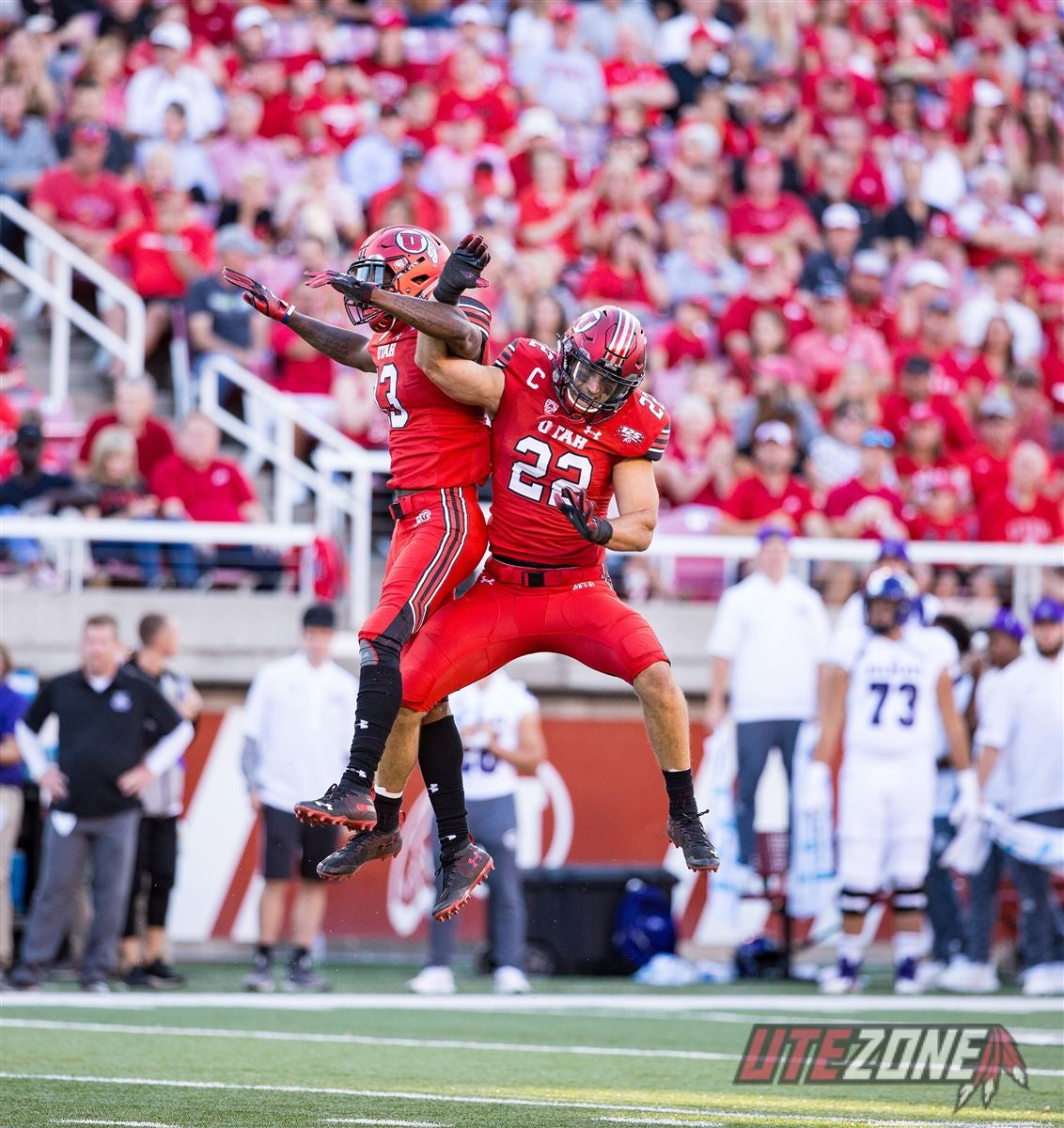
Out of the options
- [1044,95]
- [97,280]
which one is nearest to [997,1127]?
[97,280]

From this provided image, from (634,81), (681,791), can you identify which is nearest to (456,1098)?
(681,791)

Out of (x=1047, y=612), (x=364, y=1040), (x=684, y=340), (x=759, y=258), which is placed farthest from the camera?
(x=759, y=258)

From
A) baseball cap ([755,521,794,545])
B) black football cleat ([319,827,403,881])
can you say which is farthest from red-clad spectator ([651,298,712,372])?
black football cleat ([319,827,403,881])

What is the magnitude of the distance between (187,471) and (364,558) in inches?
46.7

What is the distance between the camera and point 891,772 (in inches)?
469

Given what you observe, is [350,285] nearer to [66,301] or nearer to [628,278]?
[66,301]

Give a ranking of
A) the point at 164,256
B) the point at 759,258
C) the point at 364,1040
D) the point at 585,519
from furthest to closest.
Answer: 1. the point at 759,258
2. the point at 164,256
3. the point at 364,1040
4. the point at 585,519

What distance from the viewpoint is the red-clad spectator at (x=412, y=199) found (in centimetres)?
1471

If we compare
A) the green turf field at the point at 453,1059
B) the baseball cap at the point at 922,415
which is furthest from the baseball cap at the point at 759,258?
the green turf field at the point at 453,1059

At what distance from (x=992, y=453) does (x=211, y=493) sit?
17.3 ft

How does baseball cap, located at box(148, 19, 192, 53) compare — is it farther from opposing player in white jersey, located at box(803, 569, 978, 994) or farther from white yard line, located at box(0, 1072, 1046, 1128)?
white yard line, located at box(0, 1072, 1046, 1128)

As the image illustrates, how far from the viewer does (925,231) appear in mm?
A: 17500

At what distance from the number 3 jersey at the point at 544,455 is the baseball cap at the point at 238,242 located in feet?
21.7
